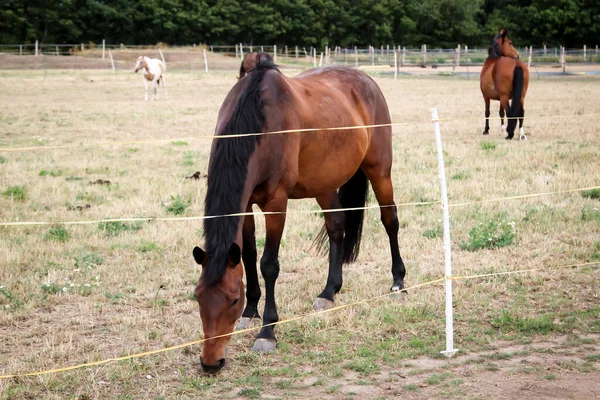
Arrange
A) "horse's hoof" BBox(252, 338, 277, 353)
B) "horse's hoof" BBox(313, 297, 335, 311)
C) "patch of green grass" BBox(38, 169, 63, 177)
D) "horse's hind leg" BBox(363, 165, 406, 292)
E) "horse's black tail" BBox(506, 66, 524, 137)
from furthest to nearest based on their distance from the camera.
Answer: "horse's black tail" BBox(506, 66, 524, 137) → "patch of green grass" BBox(38, 169, 63, 177) → "horse's hind leg" BBox(363, 165, 406, 292) → "horse's hoof" BBox(313, 297, 335, 311) → "horse's hoof" BBox(252, 338, 277, 353)

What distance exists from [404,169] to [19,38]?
58.2m

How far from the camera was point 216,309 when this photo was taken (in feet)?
13.8

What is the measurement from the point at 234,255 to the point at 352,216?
2.50 m

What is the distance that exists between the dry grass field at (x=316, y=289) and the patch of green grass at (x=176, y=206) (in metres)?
0.03

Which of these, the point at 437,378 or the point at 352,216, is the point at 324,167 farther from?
the point at 437,378

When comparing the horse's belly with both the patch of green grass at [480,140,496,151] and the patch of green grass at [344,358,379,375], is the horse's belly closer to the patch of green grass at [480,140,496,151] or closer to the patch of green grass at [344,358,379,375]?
the patch of green grass at [344,358,379,375]

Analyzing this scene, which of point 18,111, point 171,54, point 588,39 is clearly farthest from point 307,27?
point 18,111

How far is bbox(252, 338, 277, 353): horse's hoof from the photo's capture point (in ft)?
16.1

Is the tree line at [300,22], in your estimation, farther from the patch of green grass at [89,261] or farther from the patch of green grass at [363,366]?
the patch of green grass at [363,366]

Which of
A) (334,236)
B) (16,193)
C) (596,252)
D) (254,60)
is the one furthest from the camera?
(16,193)

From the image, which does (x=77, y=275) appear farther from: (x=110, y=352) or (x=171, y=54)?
(x=171, y=54)

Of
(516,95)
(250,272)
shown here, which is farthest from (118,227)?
(516,95)

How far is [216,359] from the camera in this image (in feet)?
13.9

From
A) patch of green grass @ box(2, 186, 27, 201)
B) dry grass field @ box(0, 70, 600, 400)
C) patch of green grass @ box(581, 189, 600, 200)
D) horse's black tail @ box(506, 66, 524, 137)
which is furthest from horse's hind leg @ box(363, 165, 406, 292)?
horse's black tail @ box(506, 66, 524, 137)
